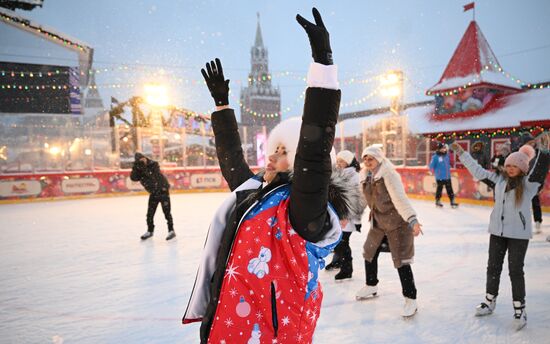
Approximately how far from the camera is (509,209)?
295 cm

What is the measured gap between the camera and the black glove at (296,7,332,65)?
104 centimetres

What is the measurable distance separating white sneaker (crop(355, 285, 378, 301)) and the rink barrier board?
297 inches

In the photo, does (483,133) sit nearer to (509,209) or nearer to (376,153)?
(509,209)

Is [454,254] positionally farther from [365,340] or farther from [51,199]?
[51,199]

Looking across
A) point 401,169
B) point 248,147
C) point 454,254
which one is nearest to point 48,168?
point 248,147

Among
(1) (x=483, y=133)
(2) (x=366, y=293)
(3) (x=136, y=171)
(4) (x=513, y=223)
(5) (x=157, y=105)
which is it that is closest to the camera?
(4) (x=513, y=223)

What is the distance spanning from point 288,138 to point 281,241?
1.19 feet

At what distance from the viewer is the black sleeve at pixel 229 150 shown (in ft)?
5.50

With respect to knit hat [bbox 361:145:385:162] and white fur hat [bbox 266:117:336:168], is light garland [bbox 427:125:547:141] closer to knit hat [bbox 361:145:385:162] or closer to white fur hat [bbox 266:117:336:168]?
knit hat [bbox 361:145:385:162]

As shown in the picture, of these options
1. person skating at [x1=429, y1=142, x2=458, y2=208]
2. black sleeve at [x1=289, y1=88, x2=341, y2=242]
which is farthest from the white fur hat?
person skating at [x1=429, y1=142, x2=458, y2=208]

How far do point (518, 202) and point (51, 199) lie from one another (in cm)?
1373

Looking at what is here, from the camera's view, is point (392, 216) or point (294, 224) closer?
point (294, 224)

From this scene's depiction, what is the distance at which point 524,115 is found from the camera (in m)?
13.7

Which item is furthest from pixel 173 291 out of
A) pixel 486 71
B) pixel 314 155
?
pixel 486 71
